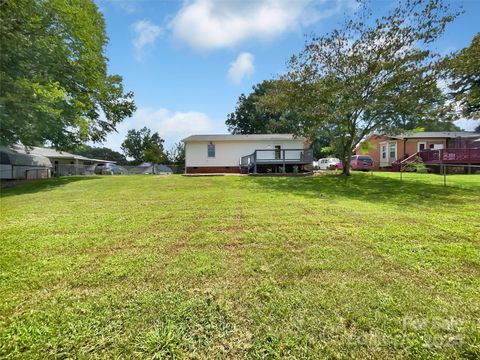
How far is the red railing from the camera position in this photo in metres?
19.0

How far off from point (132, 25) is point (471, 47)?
1437 centimetres

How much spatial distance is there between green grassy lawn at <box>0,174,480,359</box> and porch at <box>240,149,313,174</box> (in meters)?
12.6

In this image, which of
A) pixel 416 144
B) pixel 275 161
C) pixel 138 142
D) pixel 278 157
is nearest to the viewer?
pixel 275 161

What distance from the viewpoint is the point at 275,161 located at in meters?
18.2

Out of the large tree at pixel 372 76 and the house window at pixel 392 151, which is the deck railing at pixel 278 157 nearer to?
the large tree at pixel 372 76

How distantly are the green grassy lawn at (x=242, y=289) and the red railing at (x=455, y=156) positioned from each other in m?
18.7

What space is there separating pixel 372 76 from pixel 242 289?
12879mm

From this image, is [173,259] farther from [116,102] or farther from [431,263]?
[116,102]

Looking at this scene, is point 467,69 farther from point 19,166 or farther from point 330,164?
point 19,166

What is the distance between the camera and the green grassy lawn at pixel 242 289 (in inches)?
71.4

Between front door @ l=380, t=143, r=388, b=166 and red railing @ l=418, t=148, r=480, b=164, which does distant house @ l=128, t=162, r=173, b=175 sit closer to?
front door @ l=380, t=143, r=388, b=166

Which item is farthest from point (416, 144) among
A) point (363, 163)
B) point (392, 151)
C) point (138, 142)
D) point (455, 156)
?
point (138, 142)

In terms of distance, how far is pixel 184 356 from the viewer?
1.73 meters

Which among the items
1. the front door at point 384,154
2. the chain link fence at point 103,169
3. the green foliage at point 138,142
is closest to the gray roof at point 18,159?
the chain link fence at point 103,169
